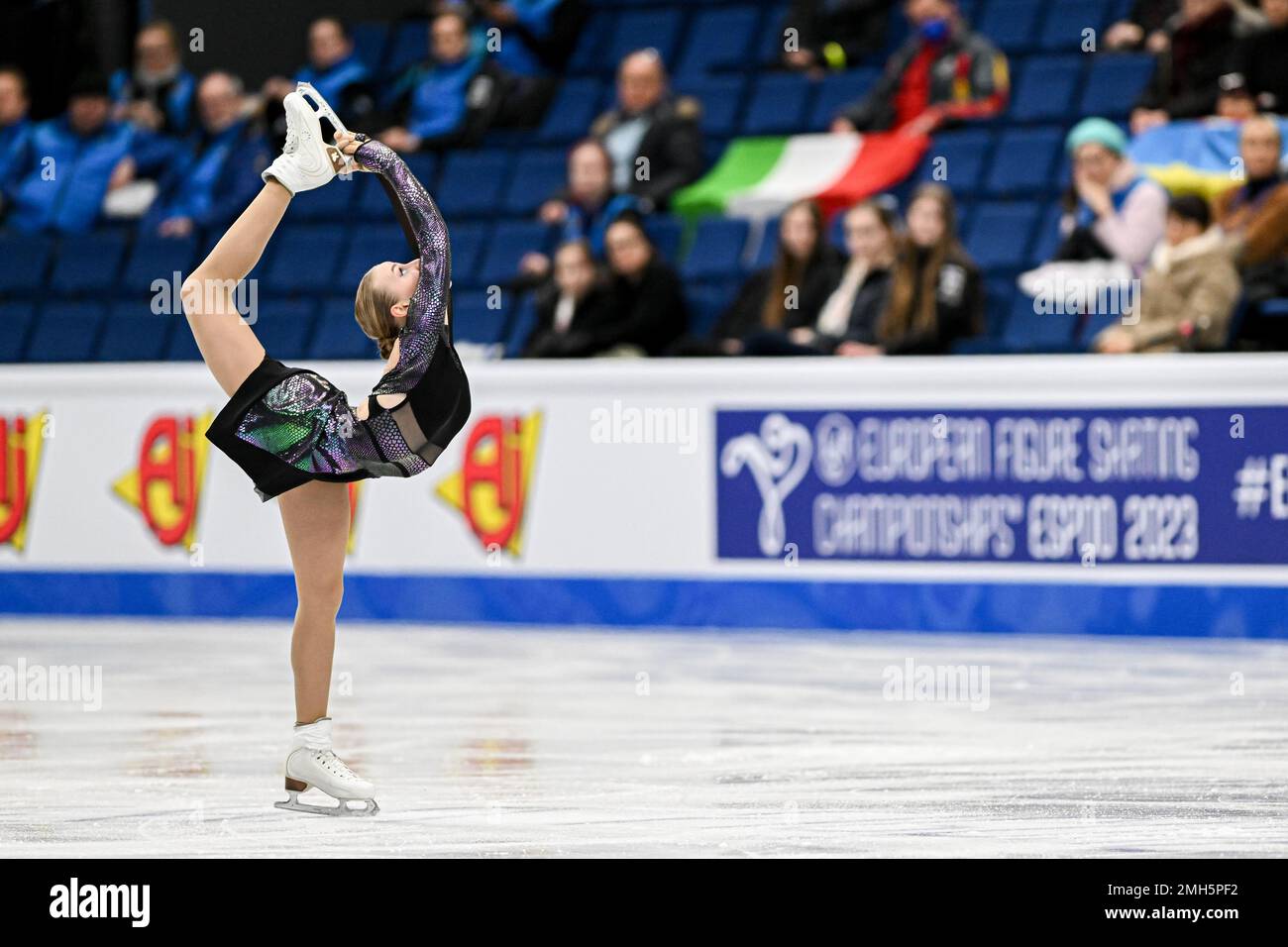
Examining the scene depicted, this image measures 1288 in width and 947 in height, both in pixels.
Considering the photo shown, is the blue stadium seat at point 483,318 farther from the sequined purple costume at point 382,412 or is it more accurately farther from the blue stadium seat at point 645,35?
the sequined purple costume at point 382,412

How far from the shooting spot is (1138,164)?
34.4 ft

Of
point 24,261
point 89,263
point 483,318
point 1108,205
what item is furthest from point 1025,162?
point 24,261

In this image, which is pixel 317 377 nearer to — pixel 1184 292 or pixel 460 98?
pixel 1184 292

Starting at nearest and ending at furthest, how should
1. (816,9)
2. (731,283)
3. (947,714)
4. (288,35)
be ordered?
(947,714)
(731,283)
(816,9)
(288,35)

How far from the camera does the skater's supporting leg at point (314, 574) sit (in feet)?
16.9

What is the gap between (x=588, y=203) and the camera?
11.6 metres

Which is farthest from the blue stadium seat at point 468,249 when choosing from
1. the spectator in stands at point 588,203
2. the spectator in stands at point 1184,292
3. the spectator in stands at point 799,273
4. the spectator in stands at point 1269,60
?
the spectator in stands at point 1269,60

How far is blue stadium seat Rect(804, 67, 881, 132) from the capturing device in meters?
12.1

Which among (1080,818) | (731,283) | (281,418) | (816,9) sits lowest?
(1080,818)

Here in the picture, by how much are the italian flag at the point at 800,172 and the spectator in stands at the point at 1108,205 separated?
126cm
